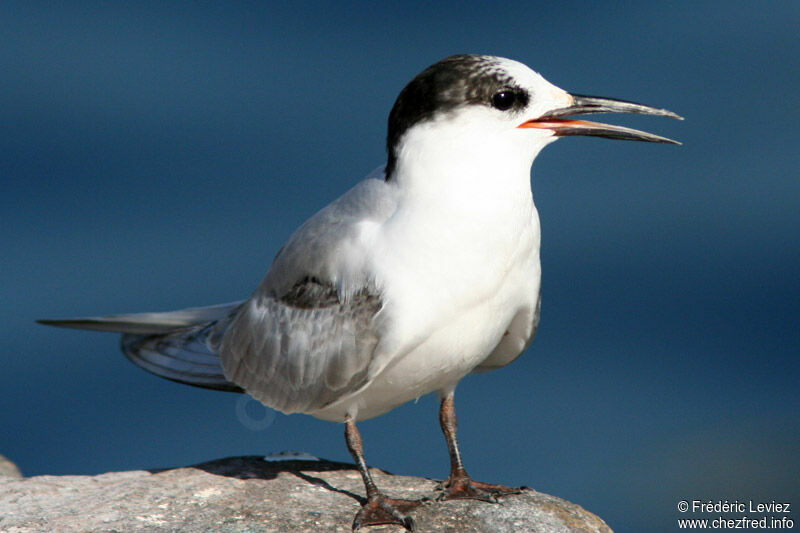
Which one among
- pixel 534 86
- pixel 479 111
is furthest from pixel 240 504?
pixel 534 86

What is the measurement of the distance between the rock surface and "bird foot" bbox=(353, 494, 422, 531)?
0.03m

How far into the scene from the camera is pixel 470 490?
4430 mm

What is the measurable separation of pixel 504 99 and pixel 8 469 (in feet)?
10.5

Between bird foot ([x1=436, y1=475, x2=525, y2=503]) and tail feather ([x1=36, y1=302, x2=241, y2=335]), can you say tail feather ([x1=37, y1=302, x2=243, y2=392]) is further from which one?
bird foot ([x1=436, y1=475, x2=525, y2=503])

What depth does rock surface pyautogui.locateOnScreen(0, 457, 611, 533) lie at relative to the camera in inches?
161

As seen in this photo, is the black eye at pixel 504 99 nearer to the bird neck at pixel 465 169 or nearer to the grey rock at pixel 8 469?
the bird neck at pixel 465 169

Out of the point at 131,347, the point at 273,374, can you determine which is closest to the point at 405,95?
the point at 273,374

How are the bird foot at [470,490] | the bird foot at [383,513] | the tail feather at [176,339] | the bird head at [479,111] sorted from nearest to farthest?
the bird head at [479,111], the bird foot at [383,513], the bird foot at [470,490], the tail feather at [176,339]

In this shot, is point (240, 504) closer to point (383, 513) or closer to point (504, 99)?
point (383, 513)

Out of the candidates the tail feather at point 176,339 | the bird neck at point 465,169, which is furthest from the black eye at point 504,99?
the tail feather at point 176,339

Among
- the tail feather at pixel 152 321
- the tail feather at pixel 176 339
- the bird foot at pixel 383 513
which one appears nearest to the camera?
the bird foot at pixel 383 513

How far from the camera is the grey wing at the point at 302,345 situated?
162 inches

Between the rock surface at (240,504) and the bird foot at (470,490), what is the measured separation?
1.8 inches

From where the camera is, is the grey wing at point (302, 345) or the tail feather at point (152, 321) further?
the tail feather at point (152, 321)
